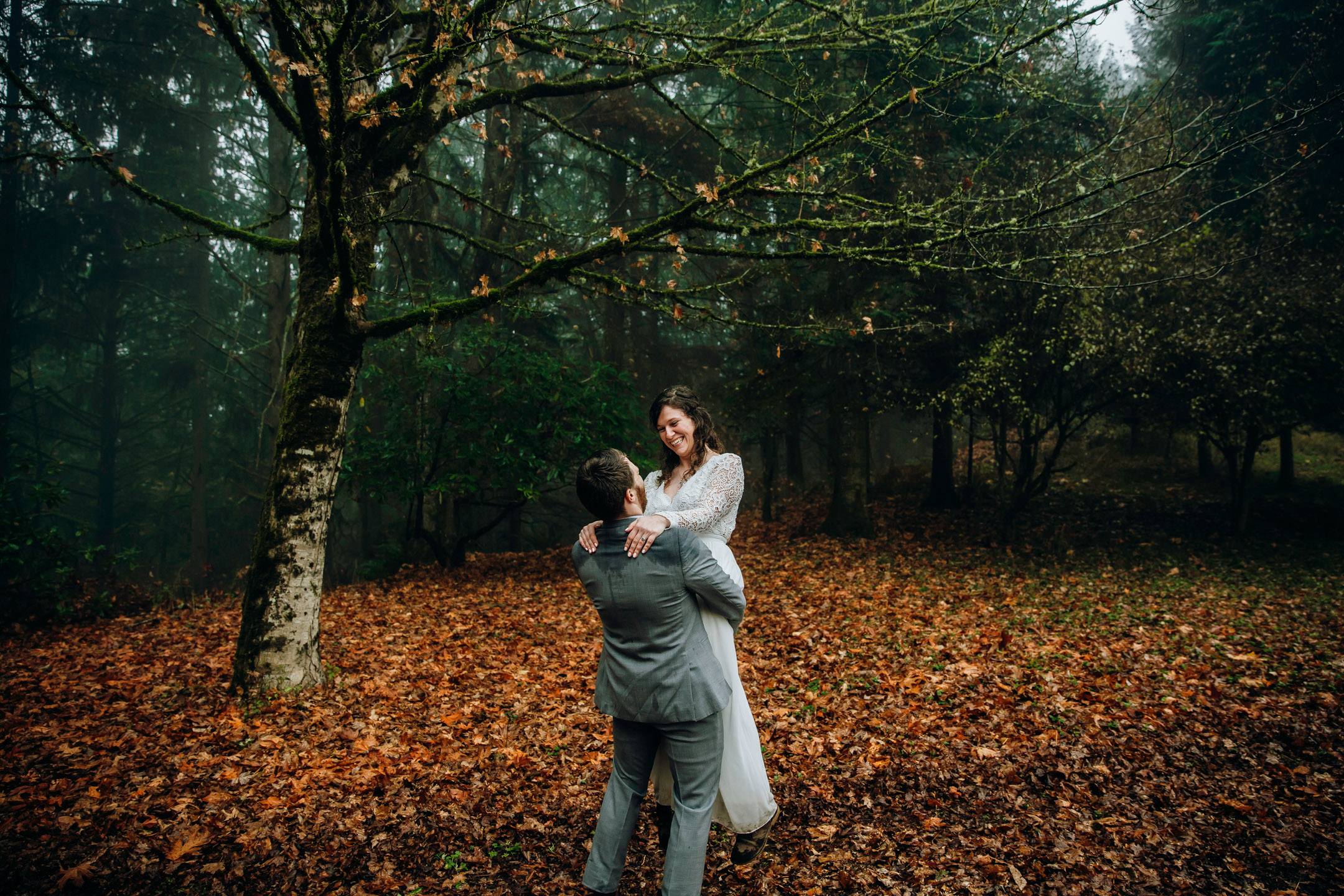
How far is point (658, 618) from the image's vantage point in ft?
8.63

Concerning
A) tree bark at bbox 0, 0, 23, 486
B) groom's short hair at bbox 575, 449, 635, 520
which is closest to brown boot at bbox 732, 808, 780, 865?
groom's short hair at bbox 575, 449, 635, 520

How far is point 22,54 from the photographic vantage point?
1503cm

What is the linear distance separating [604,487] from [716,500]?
2.00 ft

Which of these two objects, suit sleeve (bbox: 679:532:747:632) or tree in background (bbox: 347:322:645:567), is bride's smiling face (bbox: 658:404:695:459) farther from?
tree in background (bbox: 347:322:645:567)

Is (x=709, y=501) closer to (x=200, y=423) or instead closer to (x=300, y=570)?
(x=300, y=570)

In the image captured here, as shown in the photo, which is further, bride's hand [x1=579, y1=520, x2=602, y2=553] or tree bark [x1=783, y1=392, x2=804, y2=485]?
tree bark [x1=783, y1=392, x2=804, y2=485]

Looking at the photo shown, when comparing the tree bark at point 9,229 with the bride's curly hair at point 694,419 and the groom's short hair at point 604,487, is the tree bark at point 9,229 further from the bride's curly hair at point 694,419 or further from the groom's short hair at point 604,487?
the groom's short hair at point 604,487

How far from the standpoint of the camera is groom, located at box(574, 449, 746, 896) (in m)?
2.60

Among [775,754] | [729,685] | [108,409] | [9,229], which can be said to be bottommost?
[775,754]

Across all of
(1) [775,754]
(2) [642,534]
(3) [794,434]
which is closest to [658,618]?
(2) [642,534]

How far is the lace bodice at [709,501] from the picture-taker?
293cm

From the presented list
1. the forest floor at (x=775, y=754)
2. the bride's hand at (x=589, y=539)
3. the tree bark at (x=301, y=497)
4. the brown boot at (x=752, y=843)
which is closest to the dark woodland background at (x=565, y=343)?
the tree bark at (x=301, y=497)

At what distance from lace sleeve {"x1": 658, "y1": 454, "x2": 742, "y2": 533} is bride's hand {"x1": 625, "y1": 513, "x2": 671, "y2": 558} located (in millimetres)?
255

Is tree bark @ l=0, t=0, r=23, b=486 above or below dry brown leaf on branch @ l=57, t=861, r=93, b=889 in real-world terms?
above
